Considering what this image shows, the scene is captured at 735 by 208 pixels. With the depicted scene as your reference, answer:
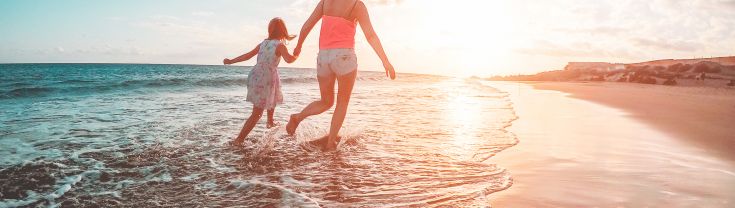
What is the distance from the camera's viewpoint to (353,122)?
7.53 m

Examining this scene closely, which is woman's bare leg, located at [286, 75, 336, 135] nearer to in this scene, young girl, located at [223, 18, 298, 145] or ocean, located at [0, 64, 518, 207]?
ocean, located at [0, 64, 518, 207]

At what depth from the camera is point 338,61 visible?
484 cm

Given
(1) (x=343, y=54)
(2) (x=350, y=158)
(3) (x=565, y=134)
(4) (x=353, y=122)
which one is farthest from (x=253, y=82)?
(3) (x=565, y=134)

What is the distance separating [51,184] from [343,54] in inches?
112

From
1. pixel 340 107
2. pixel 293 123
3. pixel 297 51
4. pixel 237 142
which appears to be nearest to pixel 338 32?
pixel 297 51

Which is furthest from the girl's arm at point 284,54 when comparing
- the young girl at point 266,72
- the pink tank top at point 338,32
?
the pink tank top at point 338,32

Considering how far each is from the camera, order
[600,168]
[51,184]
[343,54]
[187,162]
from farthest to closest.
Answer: [343,54] → [187,162] → [600,168] → [51,184]

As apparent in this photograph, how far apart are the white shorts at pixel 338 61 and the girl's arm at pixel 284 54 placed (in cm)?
36

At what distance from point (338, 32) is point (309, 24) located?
21.4 inches

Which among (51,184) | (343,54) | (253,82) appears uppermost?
(343,54)

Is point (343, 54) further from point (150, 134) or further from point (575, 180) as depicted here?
point (150, 134)

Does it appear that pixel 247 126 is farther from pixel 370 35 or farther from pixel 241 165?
pixel 370 35

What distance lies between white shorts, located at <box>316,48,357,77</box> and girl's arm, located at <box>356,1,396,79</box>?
25 cm

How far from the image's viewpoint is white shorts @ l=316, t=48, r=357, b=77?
15.8 feet
